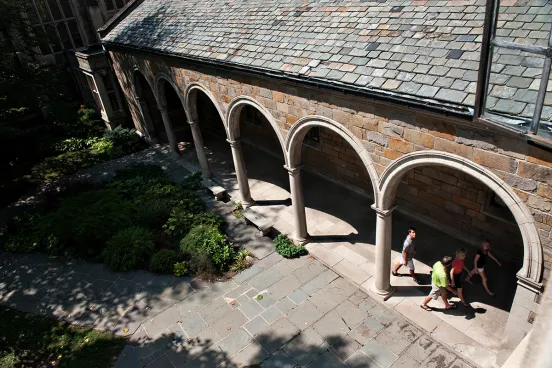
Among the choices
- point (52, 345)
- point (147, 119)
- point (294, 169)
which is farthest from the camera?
point (147, 119)

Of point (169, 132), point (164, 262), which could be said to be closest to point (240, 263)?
point (164, 262)

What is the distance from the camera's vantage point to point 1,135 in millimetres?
12227

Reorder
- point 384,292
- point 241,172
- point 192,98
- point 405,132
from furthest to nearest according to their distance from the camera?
point 192,98
point 241,172
point 384,292
point 405,132

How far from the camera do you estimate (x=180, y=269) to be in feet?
31.4

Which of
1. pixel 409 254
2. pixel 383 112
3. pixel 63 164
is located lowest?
pixel 63 164

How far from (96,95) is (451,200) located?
53.5ft

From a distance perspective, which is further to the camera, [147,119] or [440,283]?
[147,119]

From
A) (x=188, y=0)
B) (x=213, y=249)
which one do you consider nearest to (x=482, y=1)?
(x=213, y=249)

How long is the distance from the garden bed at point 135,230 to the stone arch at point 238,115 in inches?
98.7

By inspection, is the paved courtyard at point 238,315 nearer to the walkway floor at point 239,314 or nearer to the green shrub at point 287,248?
the walkway floor at point 239,314

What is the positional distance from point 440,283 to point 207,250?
532cm

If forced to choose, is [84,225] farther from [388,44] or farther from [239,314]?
[388,44]

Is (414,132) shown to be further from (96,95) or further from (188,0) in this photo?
(96,95)

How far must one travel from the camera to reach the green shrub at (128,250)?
9930mm
